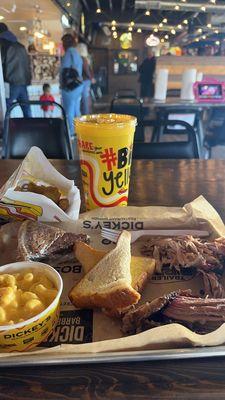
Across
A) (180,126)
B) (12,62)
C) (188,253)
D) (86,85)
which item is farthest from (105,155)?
(86,85)

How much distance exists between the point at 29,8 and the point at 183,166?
A: 278 inches

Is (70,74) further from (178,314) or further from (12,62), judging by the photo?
(178,314)

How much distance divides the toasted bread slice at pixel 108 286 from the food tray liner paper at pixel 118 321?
0.9 inches

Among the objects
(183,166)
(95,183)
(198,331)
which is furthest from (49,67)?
Result: (198,331)

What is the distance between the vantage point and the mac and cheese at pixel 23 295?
45 centimetres

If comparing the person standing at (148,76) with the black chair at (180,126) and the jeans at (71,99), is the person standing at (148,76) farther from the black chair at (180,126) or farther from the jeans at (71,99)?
the black chair at (180,126)

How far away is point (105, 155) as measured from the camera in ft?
2.41

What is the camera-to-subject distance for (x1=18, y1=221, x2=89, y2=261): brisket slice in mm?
634

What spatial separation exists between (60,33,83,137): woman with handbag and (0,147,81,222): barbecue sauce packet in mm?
3862

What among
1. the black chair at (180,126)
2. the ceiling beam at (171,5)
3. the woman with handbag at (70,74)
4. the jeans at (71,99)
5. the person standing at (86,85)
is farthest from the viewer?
the ceiling beam at (171,5)

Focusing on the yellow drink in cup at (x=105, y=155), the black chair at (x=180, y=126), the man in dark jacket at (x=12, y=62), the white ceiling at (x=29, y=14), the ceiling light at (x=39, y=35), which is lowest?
the black chair at (x=180, y=126)

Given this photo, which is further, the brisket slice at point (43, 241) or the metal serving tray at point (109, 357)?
the brisket slice at point (43, 241)

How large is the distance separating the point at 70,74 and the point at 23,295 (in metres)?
4.65

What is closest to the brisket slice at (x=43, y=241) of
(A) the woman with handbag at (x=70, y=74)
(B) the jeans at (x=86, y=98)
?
(A) the woman with handbag at (x=70, y=74)
